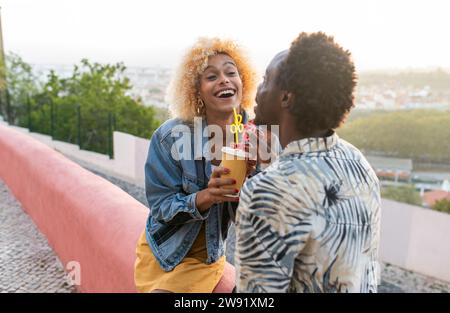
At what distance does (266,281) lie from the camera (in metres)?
1.25

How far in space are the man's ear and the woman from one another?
0.73 m

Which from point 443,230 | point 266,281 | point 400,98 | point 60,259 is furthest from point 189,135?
point 400,98

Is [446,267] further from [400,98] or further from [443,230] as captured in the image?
[400,98]

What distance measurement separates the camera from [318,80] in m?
1.27

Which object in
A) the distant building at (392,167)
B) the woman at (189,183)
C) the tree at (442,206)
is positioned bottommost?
the tree at (442,206)

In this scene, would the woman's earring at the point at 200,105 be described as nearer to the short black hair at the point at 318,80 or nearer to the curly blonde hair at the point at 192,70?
the curly blonde hair at the point at 192,70

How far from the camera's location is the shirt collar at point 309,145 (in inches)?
52.0

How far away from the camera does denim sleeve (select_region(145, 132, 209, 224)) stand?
6.70 feet

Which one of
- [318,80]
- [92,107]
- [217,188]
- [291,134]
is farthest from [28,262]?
[92,107]

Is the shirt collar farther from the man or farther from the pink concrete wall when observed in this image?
the pink concrete wall

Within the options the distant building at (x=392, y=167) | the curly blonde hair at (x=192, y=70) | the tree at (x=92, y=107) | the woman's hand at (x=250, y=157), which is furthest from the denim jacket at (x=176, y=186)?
the tree at (x=92, y=107)

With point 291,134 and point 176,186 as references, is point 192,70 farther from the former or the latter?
point 291,134

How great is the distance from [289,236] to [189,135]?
103cm

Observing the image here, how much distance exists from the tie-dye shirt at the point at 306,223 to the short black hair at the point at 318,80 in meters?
0.07
